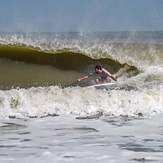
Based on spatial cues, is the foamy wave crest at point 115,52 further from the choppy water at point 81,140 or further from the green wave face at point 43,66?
the choppy water at point 81,140

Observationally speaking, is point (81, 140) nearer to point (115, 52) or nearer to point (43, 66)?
point (43, 66)

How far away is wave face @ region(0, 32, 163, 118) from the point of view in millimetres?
11940

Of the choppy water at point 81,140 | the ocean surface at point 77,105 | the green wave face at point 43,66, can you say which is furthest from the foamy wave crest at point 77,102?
the green wave face at point 43,66

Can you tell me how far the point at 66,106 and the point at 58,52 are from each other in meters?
5.61

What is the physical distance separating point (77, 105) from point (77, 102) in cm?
20

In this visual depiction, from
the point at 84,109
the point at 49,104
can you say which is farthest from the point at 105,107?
the point at 49,104

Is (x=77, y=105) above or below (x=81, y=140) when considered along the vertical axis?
above

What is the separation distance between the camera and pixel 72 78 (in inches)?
609

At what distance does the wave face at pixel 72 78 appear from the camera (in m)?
11.9

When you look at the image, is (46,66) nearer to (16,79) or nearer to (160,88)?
(16,79)

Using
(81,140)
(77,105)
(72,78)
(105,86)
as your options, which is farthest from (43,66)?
(81,140)

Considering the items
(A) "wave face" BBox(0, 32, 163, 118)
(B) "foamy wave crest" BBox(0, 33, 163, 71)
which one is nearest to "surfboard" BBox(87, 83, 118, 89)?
(A) "wave face" BBox(0, 32, 163, 118)

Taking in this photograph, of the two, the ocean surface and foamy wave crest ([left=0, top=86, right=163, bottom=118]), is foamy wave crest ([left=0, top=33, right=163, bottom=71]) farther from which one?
foamy wave crest ([left=0, top=86, right=163, bottom=118])

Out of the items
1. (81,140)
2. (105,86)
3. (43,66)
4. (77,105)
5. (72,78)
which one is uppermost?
(43,66)
